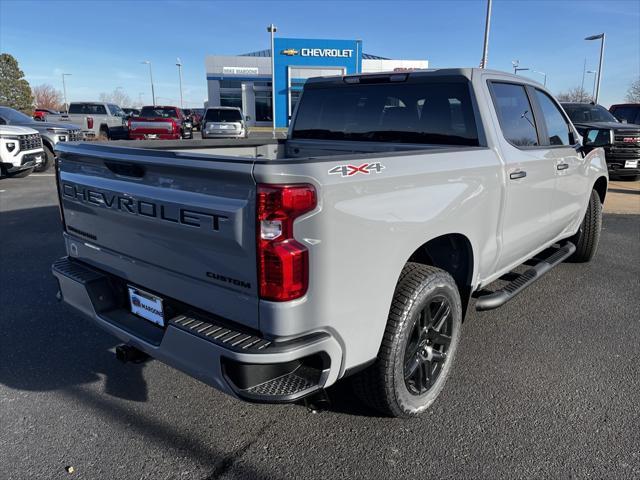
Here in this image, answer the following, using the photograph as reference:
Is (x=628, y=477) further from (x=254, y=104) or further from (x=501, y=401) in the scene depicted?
(x=254, y=104)

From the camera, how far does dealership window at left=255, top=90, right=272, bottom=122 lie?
4662cm

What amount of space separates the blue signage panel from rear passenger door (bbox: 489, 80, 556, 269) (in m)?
39.0

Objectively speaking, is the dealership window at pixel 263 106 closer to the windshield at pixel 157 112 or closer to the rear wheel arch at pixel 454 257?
the windshield at pixel 157 112

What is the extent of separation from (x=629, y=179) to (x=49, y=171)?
1665cm

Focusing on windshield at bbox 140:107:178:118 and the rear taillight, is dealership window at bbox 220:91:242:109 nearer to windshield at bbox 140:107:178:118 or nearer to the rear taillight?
windshield at bbox 140:107:178:118

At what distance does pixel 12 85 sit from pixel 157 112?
31.6 meters

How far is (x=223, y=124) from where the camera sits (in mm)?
20016

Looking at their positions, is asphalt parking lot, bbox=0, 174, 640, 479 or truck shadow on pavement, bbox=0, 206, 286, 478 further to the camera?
truck shadow on pavement, bbox=0, 206, 286, 478

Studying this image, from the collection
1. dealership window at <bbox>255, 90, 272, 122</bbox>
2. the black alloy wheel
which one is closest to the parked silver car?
the black alloy wheel

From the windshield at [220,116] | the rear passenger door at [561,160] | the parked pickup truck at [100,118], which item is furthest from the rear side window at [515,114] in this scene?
the parked pickup truck at [100,118]

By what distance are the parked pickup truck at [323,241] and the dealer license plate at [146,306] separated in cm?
1

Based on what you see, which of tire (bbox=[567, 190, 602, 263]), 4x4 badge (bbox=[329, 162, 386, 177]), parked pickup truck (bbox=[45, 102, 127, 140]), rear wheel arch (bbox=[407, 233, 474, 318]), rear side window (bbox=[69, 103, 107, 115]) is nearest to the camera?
4x4 badge (bbox=[329, 162, 386, 177])

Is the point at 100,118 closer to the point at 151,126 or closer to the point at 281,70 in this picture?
the point at 151,126

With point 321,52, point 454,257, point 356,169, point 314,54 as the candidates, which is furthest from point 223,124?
point 321,52
